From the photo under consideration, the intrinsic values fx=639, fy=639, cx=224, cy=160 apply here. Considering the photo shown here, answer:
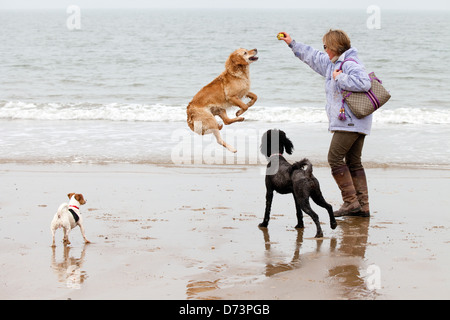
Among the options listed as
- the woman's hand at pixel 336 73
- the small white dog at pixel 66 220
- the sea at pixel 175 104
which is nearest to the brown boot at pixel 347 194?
the woman's hand at pixel 336 73

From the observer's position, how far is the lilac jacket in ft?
20.7

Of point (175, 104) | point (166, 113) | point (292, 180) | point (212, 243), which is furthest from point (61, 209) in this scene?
point (175, 104)

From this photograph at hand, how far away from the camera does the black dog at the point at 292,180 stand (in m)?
6.21

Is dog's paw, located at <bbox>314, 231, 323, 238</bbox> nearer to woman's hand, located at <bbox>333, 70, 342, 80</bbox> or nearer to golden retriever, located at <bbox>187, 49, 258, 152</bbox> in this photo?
golden retriever, located at <bbox>187, 49, 258, 152</bbox>

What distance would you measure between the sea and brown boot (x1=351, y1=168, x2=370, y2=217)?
3352mm

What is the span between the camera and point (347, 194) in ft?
22.8

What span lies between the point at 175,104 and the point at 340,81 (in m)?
13.3

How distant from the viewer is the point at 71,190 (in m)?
8.27

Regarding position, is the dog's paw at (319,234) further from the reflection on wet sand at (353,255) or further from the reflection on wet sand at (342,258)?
the reflection on wet sand at (353,255)

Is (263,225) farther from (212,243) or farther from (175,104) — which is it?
(175,104)

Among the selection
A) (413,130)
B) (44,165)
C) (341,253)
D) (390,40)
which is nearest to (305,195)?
(341,253)

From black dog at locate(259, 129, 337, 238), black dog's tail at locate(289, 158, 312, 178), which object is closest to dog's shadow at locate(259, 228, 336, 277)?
black dog at locate(259, 129, 337, 238)

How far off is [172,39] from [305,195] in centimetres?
4000
